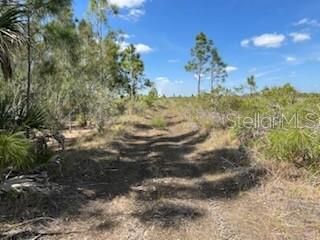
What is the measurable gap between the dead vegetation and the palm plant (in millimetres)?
2356

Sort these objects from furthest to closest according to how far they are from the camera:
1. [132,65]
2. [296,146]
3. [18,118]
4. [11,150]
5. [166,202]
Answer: [132,65] < [18,118] < [296,146] < [166,202] < [11,150]

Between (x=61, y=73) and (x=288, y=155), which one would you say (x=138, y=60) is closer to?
(x=61, y=73)

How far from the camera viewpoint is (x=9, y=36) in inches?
285

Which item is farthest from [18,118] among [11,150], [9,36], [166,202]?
[166,202]

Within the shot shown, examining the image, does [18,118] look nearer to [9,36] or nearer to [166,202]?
[9,36]

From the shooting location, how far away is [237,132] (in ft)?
33.2

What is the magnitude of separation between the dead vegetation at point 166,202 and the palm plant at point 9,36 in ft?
7.73

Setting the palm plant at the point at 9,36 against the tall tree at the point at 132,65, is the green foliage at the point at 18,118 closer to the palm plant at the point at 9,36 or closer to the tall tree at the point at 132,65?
the palm plant at the point at 9,36

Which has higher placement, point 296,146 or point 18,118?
point 18,118

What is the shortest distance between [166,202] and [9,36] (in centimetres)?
412

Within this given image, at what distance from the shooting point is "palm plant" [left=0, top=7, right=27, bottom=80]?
23.7 ft

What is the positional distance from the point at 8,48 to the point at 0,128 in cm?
152

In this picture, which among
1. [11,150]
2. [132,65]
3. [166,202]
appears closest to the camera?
[11,150]

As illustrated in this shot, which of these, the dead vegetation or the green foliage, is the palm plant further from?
the dead vegetation
